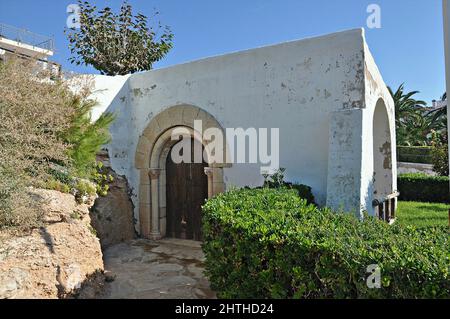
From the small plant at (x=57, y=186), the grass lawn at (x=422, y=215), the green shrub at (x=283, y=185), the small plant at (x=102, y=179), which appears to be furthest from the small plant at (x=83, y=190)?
the grass lawn at (x=422, y=215)

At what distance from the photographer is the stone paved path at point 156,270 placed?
4480mm

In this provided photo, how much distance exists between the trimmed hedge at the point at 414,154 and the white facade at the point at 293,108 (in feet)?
55.2

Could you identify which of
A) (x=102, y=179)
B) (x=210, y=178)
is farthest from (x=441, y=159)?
(x=102, y=179)

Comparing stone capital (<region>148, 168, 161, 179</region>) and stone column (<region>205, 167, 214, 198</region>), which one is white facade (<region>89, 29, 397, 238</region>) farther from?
stone column (<region>205, 167, 214, 198</region>)

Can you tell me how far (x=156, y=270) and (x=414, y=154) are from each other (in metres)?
22.3

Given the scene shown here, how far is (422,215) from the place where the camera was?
7.59 metres

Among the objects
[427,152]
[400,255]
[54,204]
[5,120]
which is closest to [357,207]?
[400,255]

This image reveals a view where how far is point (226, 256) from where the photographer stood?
3324mm

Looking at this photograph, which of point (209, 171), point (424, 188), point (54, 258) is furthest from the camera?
point (424, 188)

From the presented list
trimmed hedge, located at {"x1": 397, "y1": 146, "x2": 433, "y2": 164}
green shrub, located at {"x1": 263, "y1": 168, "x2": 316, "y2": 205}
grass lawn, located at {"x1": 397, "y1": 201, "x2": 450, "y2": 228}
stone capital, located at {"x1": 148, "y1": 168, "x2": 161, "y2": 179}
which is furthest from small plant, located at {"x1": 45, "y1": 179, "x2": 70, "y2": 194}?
trimmed hedge, located at {"x1": 397, "y1": 146, "x2": 433, "y2": 164}

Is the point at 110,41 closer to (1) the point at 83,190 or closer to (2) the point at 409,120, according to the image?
(1) the point at 83,190

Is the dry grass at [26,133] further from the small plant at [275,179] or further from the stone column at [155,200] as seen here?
the small plant at [275,179]

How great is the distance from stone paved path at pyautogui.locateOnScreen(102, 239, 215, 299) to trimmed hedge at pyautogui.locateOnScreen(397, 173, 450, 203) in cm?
808

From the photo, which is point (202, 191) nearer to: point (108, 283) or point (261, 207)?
point (108, 283)
